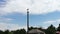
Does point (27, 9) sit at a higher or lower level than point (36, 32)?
higher

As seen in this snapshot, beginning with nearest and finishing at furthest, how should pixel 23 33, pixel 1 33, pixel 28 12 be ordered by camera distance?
pixel 28 12 → pixel 1 33 → pixel 23 33

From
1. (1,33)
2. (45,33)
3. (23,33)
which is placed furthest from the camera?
(45,33)

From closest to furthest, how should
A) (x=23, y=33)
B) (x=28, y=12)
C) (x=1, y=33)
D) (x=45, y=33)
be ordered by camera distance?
1. (x=28, y=12)
2. (x=1, y=33)
3. (x=23, y=33)
4. (x=45, y=33)

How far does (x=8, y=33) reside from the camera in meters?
65.0

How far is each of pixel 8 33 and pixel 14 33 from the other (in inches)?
134

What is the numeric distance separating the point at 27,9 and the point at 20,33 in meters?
14.3

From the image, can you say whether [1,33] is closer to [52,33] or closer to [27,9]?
[27,9]

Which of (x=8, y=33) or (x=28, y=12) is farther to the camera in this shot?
(x=8, y=33)

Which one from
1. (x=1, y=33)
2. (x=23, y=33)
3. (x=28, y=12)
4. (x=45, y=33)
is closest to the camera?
(x=28, y=12)

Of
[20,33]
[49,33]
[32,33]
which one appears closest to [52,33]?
[49,33]

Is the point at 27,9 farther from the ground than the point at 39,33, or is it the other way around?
the point at 27,9

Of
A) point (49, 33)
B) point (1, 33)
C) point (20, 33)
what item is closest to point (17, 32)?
point (20, 33)

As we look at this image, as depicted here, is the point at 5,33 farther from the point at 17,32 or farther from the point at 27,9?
the point at 27,9

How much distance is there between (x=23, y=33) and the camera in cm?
6812
